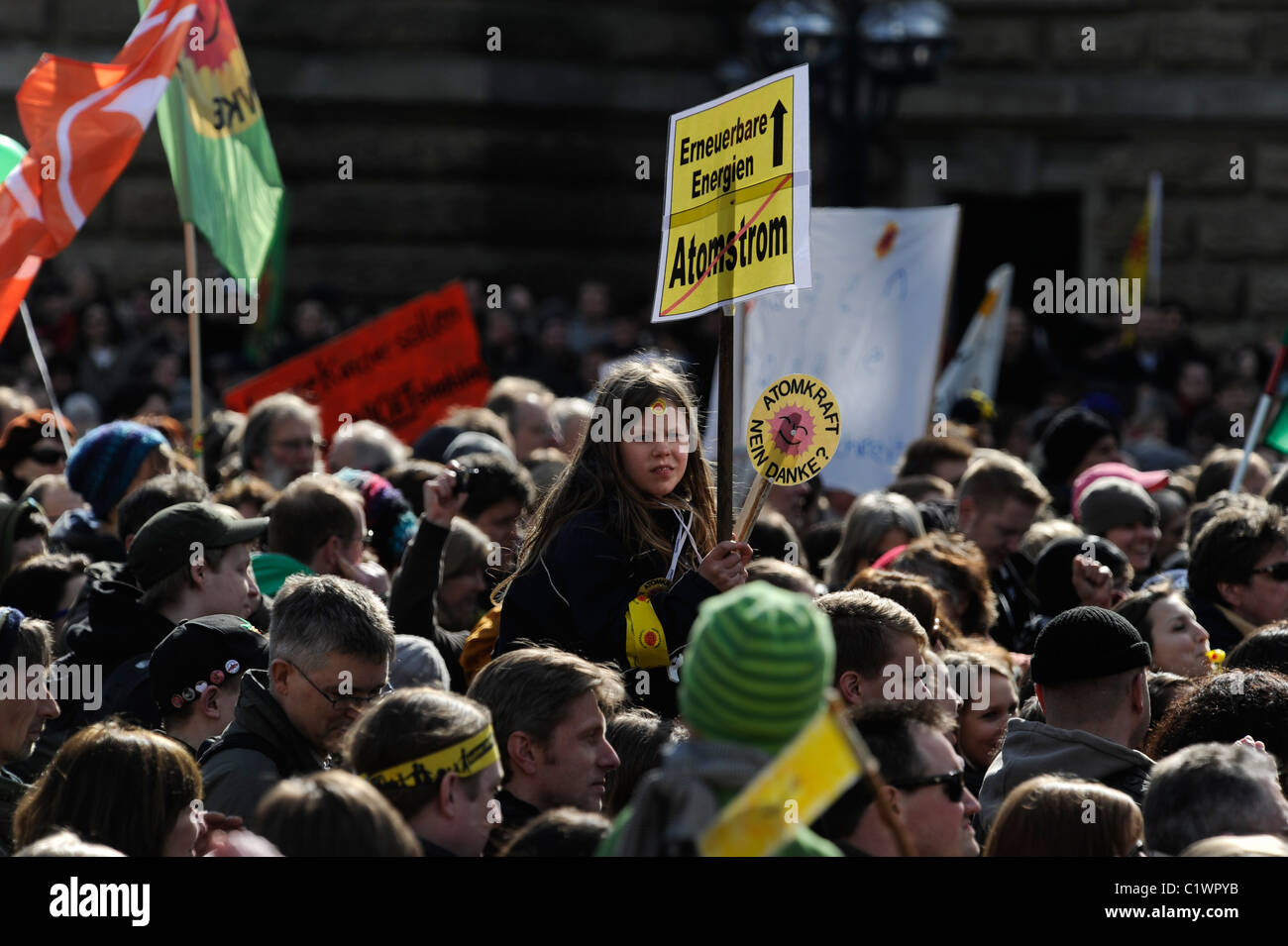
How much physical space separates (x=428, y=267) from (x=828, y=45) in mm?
3553

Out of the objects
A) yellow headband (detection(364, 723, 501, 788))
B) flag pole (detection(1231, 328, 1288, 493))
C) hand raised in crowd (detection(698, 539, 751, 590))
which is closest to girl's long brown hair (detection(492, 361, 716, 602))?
hand raised in crowd (detection(698, 539, 751, 590))

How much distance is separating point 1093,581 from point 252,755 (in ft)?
8.11

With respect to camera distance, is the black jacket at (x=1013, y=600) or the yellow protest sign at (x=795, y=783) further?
the black jacket at (x=1013, y=600)

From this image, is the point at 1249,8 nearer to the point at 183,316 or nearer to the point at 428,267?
the point at 428,267

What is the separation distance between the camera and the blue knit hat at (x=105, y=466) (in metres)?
5.39

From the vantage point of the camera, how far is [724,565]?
137 inches

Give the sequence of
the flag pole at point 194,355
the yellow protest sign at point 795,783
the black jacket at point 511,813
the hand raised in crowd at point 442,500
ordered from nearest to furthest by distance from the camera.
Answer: the yellow protest sign at point 795,783
the black jacket at point 511,813
the hand raised in crowd at point 442,500
the flag pole at point 194,355

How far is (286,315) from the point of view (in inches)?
457

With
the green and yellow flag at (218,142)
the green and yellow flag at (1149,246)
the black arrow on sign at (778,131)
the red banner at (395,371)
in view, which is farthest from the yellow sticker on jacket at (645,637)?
the green and yellow flag at (1149,246)

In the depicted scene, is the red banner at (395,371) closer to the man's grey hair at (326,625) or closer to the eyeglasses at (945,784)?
the man's grey hair at (326,625)

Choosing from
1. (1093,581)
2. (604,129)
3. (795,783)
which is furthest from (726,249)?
(604,129)

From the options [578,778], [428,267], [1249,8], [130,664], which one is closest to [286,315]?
[428,267]

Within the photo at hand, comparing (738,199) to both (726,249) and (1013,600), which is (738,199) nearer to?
(726,249)

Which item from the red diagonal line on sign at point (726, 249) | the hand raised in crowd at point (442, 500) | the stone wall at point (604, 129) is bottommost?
the hand raised in crowd at point (442, 500)
